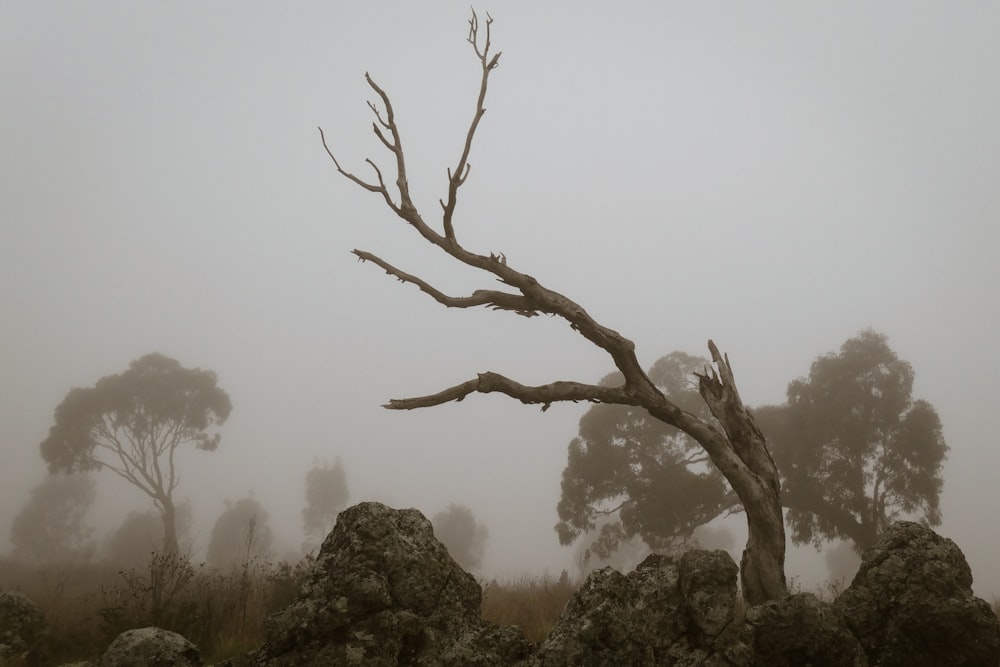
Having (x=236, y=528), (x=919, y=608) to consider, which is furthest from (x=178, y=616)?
(x=236, y=528)

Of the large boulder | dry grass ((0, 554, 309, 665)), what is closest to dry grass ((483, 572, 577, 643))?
the large boulder

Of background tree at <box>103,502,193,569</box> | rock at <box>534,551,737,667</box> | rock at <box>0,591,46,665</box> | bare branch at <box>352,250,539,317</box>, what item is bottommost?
rock at <box>0,591,46,665</box>

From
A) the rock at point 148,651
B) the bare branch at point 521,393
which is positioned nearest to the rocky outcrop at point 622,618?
the rock at point 148,651

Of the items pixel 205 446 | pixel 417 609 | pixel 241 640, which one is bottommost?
pixel 241 640

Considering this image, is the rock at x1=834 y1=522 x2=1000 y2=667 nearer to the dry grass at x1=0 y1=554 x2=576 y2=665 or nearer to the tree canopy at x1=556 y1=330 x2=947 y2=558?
the dry grass at x1=0 y1=554 x2=576 y2=665

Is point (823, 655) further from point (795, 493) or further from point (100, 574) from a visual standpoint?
point (100, 574)

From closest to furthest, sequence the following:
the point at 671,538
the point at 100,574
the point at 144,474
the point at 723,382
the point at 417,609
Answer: the point at 417,609 → the point at 723,382 → the point at 100,574 → the point at 671,538 → the point at 144,474

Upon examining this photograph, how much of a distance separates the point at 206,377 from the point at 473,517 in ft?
103

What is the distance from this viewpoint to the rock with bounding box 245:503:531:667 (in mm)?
5090

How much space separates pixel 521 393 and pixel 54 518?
6090cm

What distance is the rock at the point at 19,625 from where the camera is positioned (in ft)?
23.9

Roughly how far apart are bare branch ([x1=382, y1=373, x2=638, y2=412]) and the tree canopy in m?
17.3

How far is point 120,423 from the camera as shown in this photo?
3731cm

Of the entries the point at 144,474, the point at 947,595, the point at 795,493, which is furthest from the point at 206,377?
the point at 947,595
